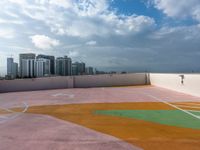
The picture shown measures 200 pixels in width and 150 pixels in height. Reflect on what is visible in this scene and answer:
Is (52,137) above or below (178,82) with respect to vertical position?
below

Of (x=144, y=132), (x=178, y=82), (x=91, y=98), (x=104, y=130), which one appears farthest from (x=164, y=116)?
(x=178, y=82)

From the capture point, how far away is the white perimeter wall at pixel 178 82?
13.6m

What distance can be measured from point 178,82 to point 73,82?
403 inches

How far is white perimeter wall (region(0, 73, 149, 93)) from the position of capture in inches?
850

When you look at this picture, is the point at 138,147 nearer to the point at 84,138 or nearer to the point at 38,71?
the point at 84,138

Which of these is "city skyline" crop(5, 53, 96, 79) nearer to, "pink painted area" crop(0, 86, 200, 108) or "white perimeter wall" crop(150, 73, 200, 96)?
"white perimeter wall" crop(150, 73, 200, 96)

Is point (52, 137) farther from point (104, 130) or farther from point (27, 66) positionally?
point (27, 66)

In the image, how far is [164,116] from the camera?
8.25 meters

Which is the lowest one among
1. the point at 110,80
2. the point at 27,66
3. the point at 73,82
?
the point at 73,82

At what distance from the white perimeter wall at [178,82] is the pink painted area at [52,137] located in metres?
9.02

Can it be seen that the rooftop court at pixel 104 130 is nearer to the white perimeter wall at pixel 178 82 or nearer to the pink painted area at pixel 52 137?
the pink painted area at pixel 52 137

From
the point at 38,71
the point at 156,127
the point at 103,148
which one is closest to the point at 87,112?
the point at 156,127

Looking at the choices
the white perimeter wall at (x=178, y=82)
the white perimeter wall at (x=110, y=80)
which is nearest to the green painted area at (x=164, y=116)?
the white perimeter wall at (x=178, y=82)

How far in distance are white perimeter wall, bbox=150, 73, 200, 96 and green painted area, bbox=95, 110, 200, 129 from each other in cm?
514
